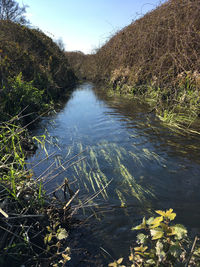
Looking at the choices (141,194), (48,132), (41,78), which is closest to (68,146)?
(48,132)

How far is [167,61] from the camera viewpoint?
669 cm

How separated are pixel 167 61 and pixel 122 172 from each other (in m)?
5.32

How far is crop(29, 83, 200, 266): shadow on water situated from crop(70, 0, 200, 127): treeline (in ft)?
4.04

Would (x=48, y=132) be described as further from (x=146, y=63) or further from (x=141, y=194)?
(x=146, y=63)

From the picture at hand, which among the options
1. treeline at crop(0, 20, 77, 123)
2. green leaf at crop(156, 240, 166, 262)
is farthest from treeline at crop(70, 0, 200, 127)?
green leaf at crop(156, 240, 166, 262)

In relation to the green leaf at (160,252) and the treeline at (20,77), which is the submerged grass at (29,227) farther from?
the treeline at (20,77)

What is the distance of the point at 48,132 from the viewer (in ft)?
15.0

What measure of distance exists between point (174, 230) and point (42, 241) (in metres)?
1.04

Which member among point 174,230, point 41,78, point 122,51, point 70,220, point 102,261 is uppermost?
point 122,51

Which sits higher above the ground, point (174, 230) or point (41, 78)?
point (41, 78)

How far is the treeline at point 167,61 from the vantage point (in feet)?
18.0

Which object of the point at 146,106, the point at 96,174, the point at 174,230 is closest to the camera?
the point at 174,230

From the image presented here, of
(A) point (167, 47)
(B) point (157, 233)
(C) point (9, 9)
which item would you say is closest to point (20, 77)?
(A) point (167, 47)

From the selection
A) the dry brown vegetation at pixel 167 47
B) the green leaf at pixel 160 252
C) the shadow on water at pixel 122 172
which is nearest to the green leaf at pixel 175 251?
the green leaf at pixel 160 252
